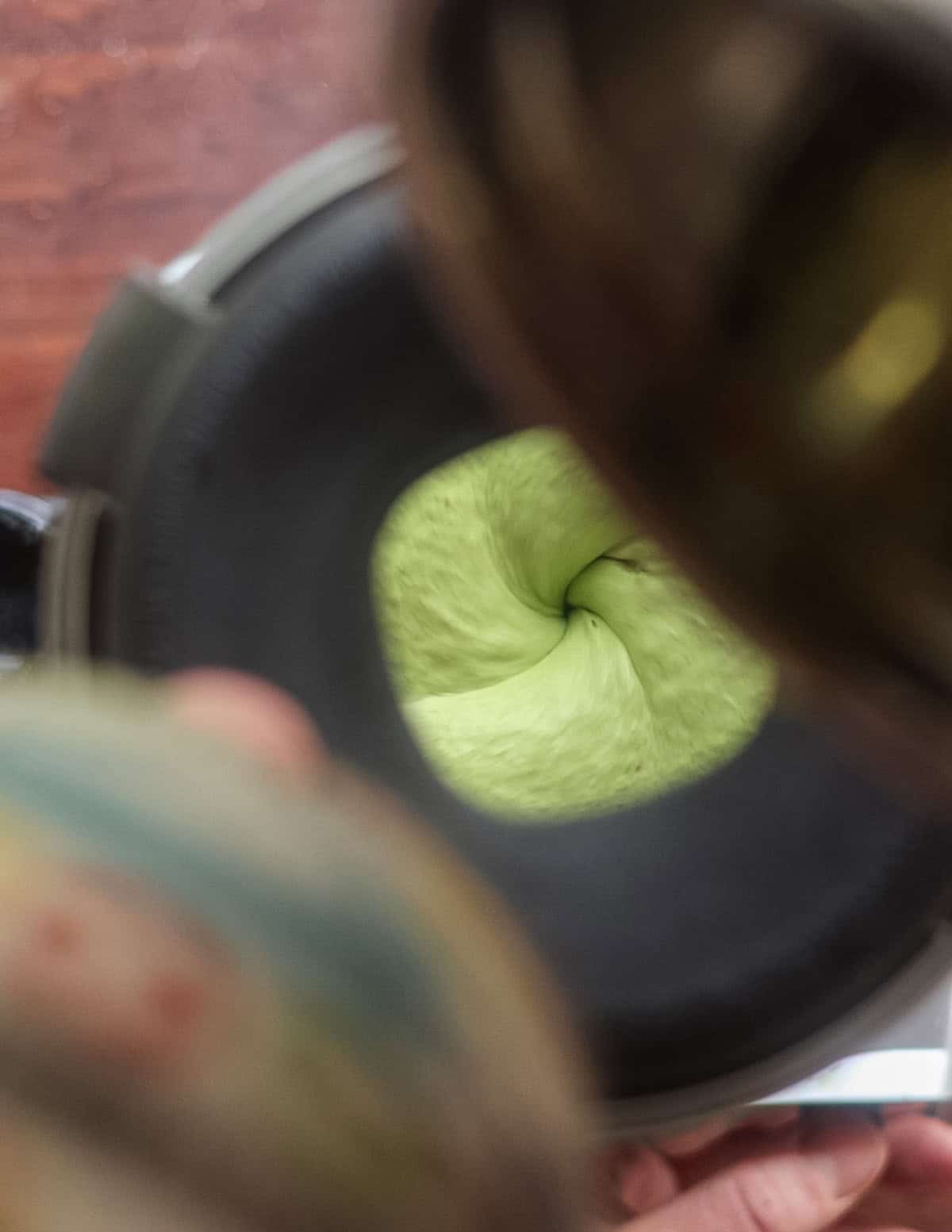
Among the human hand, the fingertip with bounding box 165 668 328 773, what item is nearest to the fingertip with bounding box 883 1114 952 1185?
the human hand

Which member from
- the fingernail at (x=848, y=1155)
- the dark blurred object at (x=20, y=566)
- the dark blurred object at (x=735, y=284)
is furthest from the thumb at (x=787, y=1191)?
the dark blurred object at (x=20, y=566)

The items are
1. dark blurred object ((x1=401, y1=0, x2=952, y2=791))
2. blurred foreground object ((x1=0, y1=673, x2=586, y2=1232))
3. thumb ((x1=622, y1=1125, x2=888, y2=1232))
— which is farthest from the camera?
thumb ((x1=622, y1=1125, x2=888, y2=1232))

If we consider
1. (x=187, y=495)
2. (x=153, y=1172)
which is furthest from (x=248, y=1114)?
(x=187, y=495)

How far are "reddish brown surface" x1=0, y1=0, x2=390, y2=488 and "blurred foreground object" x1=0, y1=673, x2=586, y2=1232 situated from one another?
0.58m

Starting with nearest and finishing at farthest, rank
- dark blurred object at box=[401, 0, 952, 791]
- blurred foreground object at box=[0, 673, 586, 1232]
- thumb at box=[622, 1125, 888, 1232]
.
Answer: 1. blurred foreground object at box=[0, 673, 586, 1232]
2. dark blurred object at box=[401, 0, 952, 791]
3. thumb at box=[622, 1125, 888, 1232]

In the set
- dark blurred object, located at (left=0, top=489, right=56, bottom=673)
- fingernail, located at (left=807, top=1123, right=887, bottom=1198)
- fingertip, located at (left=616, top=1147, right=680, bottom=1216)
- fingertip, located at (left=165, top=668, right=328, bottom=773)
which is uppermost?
dark blurred object, located at (left=0, top=489, right=56, bottom=673)

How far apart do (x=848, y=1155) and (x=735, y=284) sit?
0.49m

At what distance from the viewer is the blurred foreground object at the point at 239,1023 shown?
12cm

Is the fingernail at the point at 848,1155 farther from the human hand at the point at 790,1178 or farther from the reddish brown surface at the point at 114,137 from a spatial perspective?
the reddish brown surface at the point at 114,137

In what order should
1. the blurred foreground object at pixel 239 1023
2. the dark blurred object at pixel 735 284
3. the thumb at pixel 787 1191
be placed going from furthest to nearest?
the thumb at pixel 787 1191, the dark blurred object at pixel 735 284, the blurred foreground object at pixel 239 1023

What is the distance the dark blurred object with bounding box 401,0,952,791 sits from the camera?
32 centimetres

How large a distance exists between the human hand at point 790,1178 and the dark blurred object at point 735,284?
29cm

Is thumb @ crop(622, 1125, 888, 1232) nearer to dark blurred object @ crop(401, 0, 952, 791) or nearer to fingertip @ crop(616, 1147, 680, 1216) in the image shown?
fingertip @ crop(616, 1147, 680, 1216)

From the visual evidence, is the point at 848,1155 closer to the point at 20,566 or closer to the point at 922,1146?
the point at 922,1146
